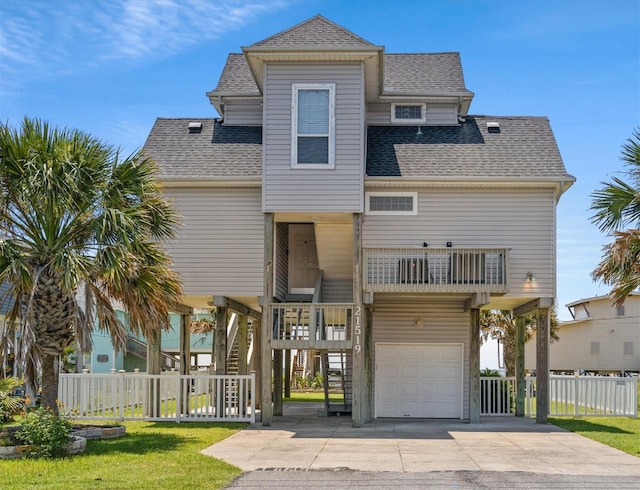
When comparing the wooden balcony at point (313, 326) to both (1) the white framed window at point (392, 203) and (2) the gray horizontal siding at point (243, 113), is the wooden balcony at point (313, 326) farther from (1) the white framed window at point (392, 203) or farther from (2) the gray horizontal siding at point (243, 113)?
(2) the gray horizontal siding at point (243, 113)

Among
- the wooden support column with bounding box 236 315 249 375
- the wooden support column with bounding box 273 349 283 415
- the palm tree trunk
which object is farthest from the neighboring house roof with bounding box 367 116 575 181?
the palm tree trunk

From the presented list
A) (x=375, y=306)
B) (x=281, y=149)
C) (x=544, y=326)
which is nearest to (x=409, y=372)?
(x=375, y=306)

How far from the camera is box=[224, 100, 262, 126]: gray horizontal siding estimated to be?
23781mm

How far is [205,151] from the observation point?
2264cm

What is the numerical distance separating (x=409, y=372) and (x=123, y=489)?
13.4m

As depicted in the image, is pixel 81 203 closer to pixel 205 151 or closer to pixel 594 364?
pixel 205 151

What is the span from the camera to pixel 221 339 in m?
22.2

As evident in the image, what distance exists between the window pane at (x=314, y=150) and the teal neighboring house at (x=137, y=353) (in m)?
17.6

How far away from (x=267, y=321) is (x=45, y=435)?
7124 millimetres

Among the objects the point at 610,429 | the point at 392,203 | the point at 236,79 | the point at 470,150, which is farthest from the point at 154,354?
the point at 610,429

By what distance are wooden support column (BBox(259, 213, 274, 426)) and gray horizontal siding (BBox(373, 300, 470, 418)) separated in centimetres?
395

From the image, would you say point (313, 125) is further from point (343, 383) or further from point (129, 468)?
point (129, 468)

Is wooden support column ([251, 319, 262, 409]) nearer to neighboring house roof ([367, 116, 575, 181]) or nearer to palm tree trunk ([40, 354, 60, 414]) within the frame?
neighboring house roof ([367, 116, 575, 181])

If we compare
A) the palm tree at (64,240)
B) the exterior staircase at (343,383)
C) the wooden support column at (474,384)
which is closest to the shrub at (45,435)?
the palm tree at (64,240)
